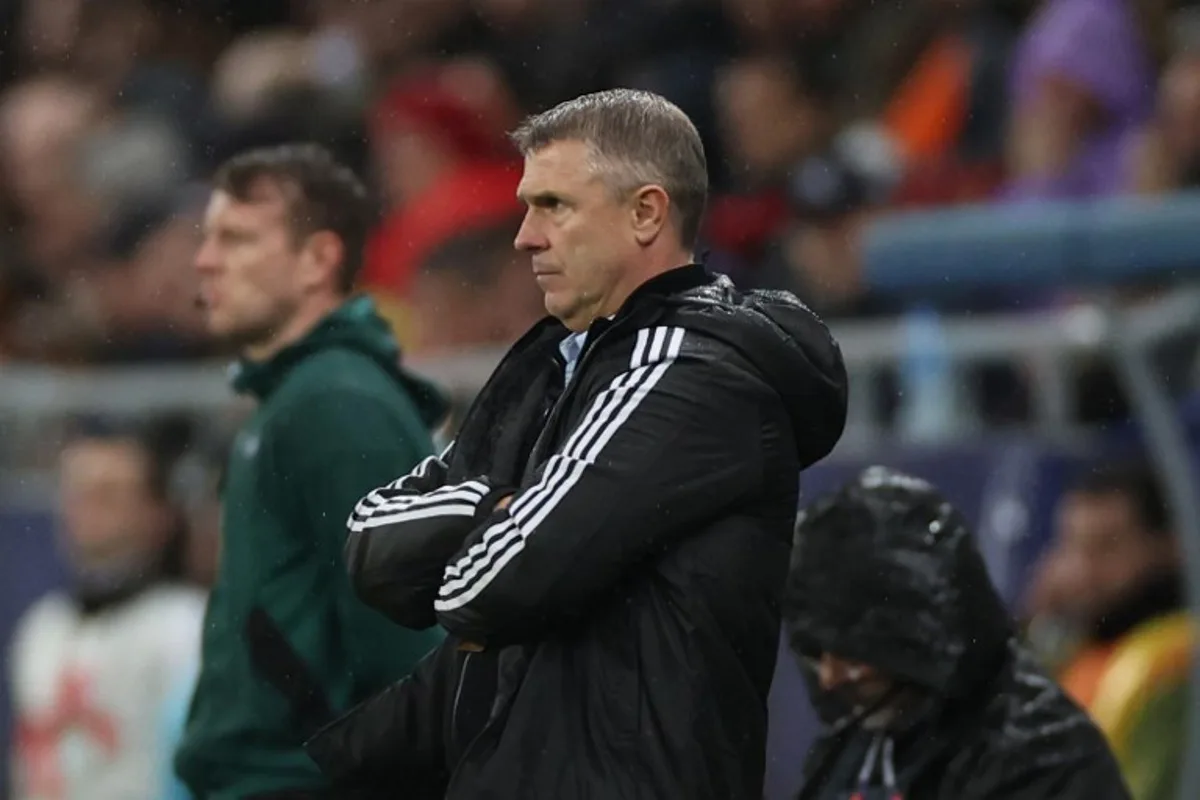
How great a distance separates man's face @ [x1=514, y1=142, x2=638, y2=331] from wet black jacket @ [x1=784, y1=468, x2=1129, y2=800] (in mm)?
1036

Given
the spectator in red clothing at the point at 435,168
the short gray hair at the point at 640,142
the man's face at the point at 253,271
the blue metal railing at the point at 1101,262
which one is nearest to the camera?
the short gray hair at the point at 640,142

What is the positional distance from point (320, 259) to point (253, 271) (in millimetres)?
142

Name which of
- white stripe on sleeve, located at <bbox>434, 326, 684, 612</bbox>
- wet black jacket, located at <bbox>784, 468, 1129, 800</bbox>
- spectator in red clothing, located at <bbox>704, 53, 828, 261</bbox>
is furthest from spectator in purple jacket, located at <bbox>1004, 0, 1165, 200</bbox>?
white stripe on sleeve, located at <bbox>434, 326, 684, 612</bbox>

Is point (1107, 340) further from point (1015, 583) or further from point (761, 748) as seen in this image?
point (761, 748)

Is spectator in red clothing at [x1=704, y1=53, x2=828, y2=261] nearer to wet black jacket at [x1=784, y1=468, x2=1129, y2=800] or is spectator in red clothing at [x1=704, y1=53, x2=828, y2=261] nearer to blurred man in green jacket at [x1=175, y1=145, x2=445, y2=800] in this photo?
blurred man in green jacket at [x1=175, y1=145, x2=445, y2=800]

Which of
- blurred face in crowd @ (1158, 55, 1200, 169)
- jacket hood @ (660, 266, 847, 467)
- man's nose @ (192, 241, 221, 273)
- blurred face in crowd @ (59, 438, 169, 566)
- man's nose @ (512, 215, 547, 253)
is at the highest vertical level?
blurred face in crowd @ (1158, 55, 1200, 169)

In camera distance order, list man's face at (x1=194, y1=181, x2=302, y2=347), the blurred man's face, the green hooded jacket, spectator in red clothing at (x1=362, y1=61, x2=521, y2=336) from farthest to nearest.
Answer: spectator in red clothing at (x1=362, y1=61, x2=521, y2=336)
the blurred man's face
man's face at (x1=194, y1=181, x2=302, y2=347)
the green hooded jacket

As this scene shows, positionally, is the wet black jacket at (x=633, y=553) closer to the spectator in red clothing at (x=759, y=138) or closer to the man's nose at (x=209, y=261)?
the man's nose at (x=209, y=261)

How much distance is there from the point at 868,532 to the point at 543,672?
3.84 ft

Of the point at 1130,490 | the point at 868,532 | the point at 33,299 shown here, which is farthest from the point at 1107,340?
the point at 33,299

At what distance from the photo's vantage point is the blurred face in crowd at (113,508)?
891 centimetres

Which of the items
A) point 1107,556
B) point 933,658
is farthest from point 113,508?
point 933,658

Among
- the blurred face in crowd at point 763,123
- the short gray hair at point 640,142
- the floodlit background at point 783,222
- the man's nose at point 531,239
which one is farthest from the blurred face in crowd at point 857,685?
the blurred face in crowd at point 763,123

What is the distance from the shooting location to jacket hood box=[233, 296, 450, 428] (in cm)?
555
